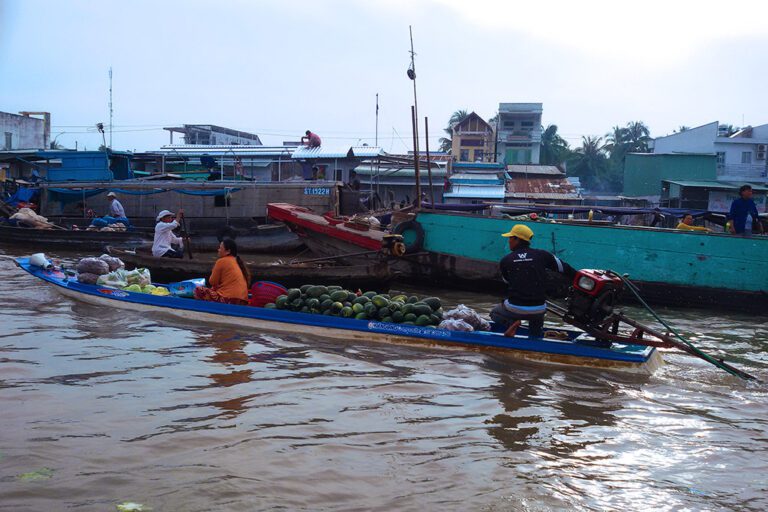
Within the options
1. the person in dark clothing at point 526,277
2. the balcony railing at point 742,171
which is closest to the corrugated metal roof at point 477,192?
the balcony railing at point 742,171

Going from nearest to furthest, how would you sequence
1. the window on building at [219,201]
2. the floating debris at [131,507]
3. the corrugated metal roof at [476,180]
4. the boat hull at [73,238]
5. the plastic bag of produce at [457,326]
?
1. the floating debris at [131,507]
2. the plastic bag of produce at [457,326]
3. the boat hull at [73,238]
4. the window on building at [219,201]
5. the corrugated metal roof at [476,180]

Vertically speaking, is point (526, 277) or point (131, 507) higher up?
point (526, 277)

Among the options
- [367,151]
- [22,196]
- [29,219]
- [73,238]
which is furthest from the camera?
[367,151]

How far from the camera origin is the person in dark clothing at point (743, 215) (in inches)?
495

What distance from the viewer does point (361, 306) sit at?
27.4ft

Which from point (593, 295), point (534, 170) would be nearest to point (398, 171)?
point (534, 170)

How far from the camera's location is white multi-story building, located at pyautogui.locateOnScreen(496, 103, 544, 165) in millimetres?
44719

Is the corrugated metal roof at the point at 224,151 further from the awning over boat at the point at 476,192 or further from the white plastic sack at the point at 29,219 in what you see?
the white plastic sack at the point at 29,219

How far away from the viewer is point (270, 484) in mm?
4297

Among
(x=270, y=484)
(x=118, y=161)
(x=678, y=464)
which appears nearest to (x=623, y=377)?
(x=678, y=464)

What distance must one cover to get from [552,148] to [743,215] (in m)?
39.2

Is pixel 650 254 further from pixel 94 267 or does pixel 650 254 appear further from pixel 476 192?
pixel 476 192

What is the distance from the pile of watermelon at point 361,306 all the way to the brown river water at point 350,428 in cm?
42

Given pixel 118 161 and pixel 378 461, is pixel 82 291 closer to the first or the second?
pixel 378 461
